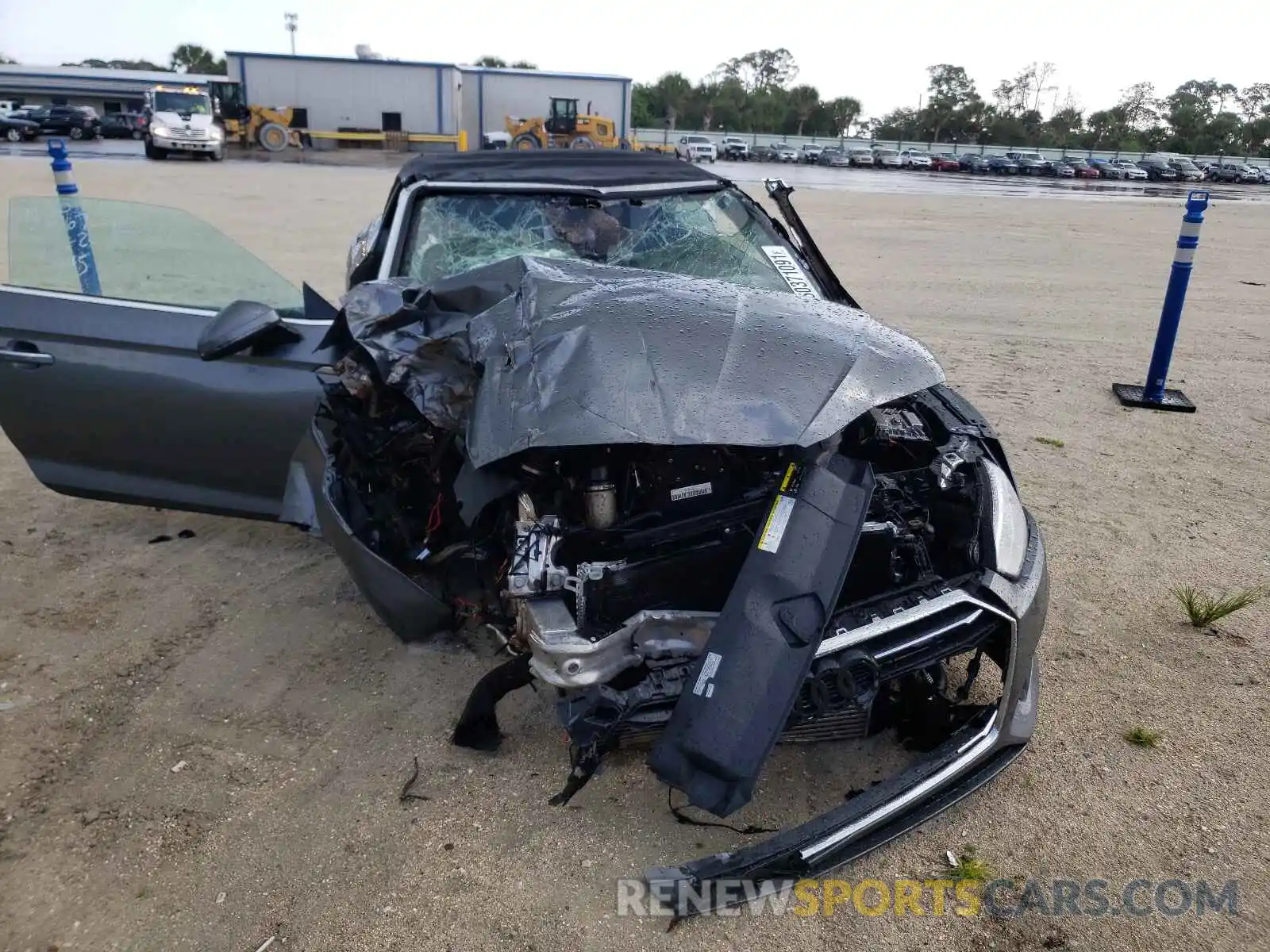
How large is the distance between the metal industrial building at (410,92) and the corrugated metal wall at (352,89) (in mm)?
32

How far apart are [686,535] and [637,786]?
2.57 feet

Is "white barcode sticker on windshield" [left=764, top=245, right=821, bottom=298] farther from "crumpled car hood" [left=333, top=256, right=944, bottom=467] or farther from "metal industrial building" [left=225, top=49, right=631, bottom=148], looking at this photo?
"metal industrial building" [left=225, top=49, right=631, bottom=148]

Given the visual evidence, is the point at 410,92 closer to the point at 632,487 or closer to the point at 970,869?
the point at 632,487

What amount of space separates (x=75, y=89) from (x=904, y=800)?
227ft

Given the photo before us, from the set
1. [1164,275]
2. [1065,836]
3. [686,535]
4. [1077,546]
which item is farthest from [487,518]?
[1164,275]

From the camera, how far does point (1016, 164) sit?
45156 millimetres

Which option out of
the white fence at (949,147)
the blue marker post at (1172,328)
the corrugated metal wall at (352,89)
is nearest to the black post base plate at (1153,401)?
the blue marker post at (1172,328)

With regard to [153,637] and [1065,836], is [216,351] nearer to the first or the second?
[153,637]

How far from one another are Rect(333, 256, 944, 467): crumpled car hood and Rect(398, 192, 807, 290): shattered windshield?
28.0 inches

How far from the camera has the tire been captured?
3288 centimetres

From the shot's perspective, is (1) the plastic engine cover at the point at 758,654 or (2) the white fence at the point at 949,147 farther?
(2) the white fence at the point at 949,147

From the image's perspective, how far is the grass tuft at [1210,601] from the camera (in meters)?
3.41

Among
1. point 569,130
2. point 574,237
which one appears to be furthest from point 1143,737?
point 569,130

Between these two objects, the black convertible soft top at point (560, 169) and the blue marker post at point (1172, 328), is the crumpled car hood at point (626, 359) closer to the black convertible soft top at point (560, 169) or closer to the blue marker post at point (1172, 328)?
the black convertible soft top at point (560, 169)
